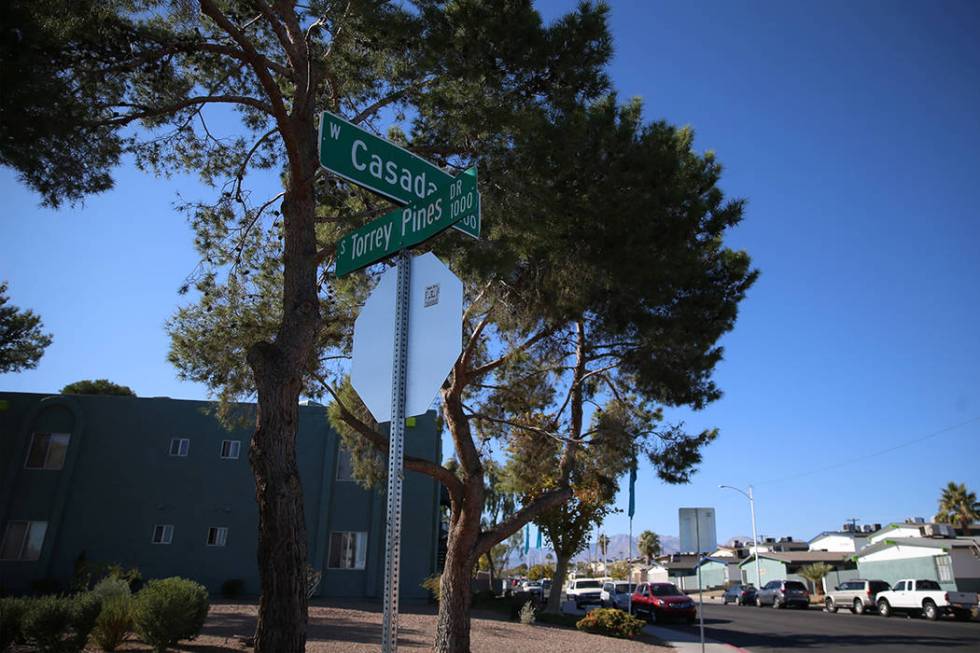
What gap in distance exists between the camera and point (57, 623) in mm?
8789

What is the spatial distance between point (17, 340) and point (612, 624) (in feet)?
88.7

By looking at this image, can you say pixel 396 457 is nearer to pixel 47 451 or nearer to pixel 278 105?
pixel 278 105

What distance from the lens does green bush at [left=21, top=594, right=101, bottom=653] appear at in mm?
8625

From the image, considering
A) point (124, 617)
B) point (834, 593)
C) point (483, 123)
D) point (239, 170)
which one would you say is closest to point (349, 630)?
point (124, 617)

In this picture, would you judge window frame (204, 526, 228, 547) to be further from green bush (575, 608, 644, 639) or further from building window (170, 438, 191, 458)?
green bush (575, 608, 644, 639)

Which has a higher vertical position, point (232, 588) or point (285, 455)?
point (285, 455)

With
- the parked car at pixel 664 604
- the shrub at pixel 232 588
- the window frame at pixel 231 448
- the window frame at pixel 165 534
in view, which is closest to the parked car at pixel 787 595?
the parked car at pixel 664 604

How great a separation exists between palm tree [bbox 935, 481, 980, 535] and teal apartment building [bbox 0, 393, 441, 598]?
1897 inches

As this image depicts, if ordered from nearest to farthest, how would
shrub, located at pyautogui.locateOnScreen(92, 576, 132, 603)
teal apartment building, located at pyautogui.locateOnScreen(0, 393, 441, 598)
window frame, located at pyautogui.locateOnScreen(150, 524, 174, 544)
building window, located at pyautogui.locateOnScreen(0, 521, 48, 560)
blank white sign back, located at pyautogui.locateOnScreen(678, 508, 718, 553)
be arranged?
shrub, located at pyautogui.locateOnScreen(92, 576, 132, 603) → blank white sign back, located at pyautogui.locateOnScreen(678, 508, 718, 553) → building window, located at pyautogui.locateOnScreen(0, 521, 48, 560) → teal apartment building, located at pyautogui.locateOnScreen(0, 393, 441, 598) → window frame, located at pyautogui.locateOnScreen(150, 524, 174, 544)

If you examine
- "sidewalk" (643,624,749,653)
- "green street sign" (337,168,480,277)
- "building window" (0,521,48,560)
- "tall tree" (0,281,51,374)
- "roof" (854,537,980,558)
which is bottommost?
"sidewalk" (643,624,749,653)

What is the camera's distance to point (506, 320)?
1191 centimetres

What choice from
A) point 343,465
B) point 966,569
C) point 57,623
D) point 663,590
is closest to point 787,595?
point 966,569

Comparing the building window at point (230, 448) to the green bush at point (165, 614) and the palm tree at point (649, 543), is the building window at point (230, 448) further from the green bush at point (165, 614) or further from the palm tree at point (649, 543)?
the palm tree at point (649, 543)

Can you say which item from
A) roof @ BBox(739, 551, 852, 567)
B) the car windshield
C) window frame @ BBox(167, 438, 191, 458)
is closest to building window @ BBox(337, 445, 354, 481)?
window frame @ BBox(167, 438, 191, 458)
